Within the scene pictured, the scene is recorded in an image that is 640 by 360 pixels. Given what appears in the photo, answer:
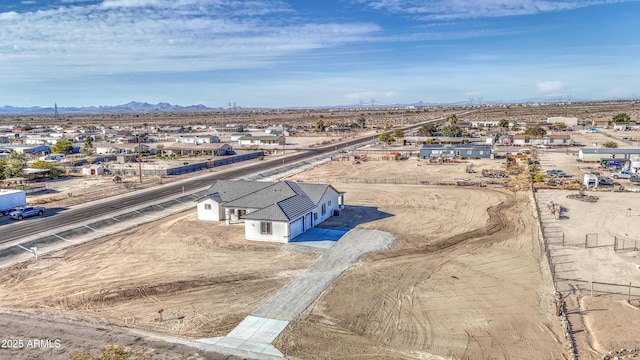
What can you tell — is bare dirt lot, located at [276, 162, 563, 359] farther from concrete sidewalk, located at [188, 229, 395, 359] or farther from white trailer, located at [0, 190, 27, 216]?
white trailer, located at [0, 190, 27, 216]

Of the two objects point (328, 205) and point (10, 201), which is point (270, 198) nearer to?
point (328, 205)

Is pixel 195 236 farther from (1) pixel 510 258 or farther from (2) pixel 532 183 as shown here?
(2) pixel 532 183

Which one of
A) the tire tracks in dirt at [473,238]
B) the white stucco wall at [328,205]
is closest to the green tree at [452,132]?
the tire tracks in dirt at [473,238]

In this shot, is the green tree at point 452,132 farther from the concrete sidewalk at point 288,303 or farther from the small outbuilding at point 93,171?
the concrete sidewalk at point 288,303

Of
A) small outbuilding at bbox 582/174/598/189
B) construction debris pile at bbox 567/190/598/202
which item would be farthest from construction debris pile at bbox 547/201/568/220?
small outbuilding at bbox 582/174/598/189

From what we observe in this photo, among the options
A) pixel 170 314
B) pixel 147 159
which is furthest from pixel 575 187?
pixel 147 159

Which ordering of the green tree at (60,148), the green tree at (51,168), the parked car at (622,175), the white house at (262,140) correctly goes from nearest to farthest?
the parked car at (622,175)
the green tree at (51,168)
the green tree at (60,148)
the white house at (262,140)
